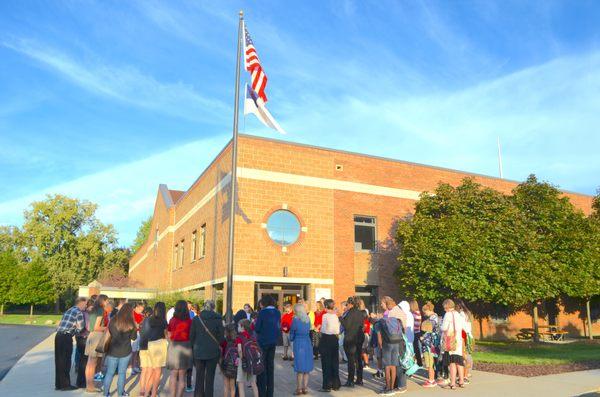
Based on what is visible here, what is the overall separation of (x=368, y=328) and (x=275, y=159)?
33.9 feet

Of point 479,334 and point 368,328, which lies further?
point 479,334

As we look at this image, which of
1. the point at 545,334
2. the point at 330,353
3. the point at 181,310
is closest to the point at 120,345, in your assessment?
the point at 181,310

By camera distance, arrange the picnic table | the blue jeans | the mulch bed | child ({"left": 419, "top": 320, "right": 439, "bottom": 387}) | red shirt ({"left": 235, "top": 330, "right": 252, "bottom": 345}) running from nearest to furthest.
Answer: red shirt ({"left": 235, "top": 330, "right": 252, "bottom": 345}) → the blue jeans → child ({"left": 419, "top": 320, "right": 439, "bottom": 387}) → the mulch bed → the picnic table

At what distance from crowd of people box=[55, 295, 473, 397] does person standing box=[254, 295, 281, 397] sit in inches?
0.7

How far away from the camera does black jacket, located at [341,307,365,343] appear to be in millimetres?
10836

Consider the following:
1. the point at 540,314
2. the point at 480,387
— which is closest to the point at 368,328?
the point at 480,387

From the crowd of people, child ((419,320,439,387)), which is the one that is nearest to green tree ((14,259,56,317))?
the crowd of people

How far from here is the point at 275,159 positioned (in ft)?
72.6

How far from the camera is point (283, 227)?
71.2ft

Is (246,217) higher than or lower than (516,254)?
higher

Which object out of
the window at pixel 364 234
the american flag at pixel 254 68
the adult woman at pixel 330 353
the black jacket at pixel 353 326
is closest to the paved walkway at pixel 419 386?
the adult woman at pixel 330 353

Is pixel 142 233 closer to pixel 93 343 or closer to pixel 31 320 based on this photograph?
pixel 31 320

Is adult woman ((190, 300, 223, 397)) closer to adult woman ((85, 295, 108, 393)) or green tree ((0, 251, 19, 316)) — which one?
adult woman ((85, 295, 108, 393))

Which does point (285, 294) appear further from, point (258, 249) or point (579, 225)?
point (579, 225)
